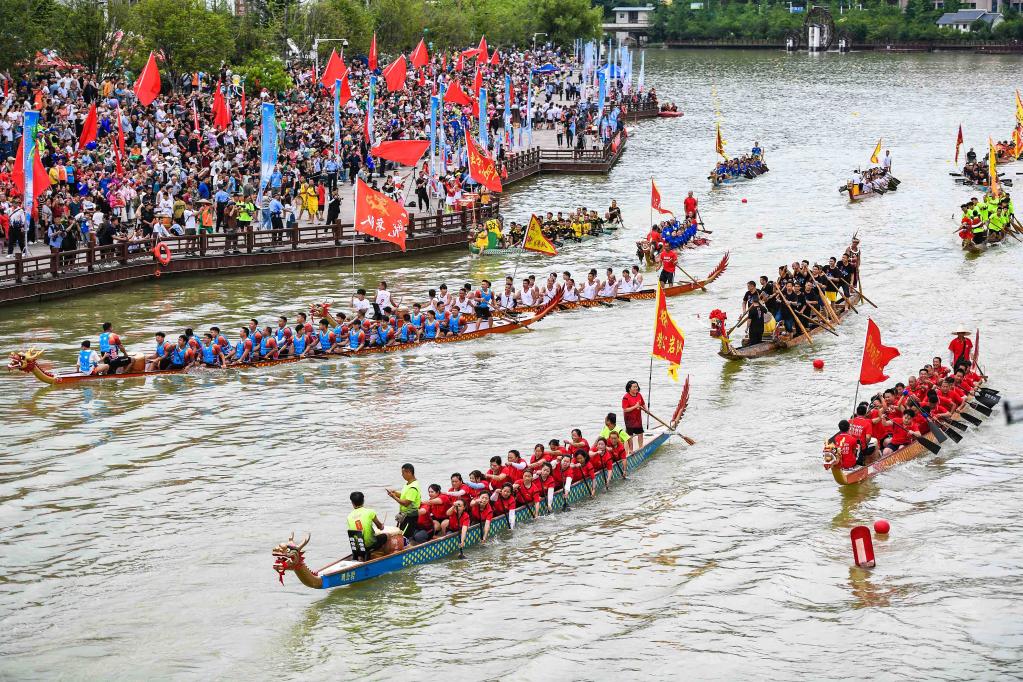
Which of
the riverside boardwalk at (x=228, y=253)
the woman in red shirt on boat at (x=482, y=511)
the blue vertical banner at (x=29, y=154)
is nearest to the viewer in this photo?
the woman in red shirt on boat at (x=482, y=511)

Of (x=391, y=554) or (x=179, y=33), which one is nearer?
(x=391, y=554)

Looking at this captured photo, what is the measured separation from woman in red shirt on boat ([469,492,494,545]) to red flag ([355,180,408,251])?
1435 cm

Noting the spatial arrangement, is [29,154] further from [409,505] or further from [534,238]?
[409,505]

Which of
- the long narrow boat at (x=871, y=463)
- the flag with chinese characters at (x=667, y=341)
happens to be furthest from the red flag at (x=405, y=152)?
the long narrow boat at (x=871, y=463)

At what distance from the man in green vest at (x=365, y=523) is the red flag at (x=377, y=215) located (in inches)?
611

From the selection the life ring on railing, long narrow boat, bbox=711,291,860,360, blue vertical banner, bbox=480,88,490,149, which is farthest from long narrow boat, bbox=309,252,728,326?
blue vertical banner, bbox=480,88,490,149

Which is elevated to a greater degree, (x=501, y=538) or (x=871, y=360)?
(x=871, y=360)

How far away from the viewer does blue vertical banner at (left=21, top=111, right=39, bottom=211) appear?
37.4 meters

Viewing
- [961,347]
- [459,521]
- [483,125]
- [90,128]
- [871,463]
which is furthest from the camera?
[483,125]

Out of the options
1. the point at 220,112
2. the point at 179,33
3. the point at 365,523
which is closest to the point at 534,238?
the point at 220,112

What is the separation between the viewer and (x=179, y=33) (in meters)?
61.1

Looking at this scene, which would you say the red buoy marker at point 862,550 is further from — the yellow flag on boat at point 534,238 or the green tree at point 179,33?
the green tree at point 179,33

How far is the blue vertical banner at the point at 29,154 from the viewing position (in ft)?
123

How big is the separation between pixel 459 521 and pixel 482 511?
0.48 meters
